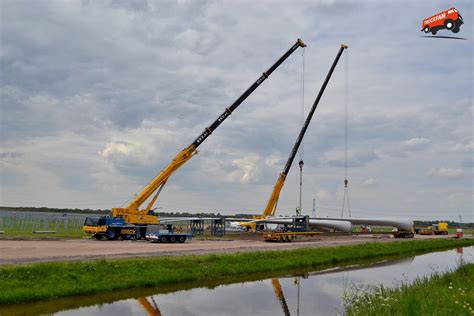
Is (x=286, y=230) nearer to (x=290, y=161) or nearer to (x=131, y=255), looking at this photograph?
(x=290, y=161)

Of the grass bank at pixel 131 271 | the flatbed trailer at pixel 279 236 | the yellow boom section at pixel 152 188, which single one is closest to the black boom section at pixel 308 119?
the flatbed trailer at pixel 279 236

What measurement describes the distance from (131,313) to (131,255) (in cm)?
1493

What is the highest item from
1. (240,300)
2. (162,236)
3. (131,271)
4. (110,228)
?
(110,228)

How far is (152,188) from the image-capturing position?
53906mm

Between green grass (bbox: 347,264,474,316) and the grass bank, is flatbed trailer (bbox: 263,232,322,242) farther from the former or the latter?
green grass (bbox: 347,264,474,316)

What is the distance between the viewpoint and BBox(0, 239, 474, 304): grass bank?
2256 centimetres

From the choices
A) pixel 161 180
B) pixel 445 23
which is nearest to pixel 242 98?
pixel 161 180

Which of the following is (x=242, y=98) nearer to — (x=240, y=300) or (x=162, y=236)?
(x=162, y=236)

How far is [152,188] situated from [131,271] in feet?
87.7

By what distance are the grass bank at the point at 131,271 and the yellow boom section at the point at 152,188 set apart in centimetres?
1782

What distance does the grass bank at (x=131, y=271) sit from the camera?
74.0ft

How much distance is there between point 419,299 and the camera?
1725 centimetres

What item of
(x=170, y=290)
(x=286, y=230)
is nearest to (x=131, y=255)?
(x=170, y=290)

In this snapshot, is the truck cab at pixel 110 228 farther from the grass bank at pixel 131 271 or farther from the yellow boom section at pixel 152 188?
the grass bank at pixel 131 271
